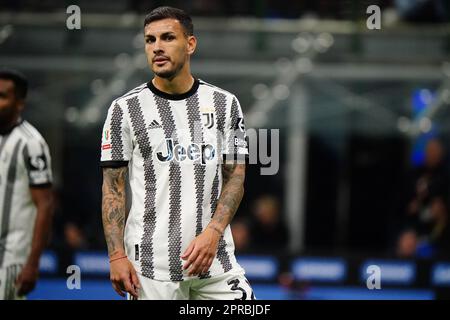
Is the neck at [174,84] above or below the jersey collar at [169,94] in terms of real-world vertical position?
above

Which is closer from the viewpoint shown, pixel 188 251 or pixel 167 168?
pixel 188 251

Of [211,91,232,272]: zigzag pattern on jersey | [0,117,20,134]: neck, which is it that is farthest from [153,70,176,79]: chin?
[0,117,20,134]: neck

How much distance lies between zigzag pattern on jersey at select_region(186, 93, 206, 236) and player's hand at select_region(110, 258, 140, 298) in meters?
0.34

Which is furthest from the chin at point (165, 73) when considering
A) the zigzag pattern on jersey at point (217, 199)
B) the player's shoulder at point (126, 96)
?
the zigzag pattern on jersey at point (217, 199)

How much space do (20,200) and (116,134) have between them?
4.33 feet

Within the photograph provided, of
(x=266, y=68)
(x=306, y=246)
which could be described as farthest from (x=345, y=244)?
(x=266, y=68)

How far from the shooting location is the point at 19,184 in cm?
500

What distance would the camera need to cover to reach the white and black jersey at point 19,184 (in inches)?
197

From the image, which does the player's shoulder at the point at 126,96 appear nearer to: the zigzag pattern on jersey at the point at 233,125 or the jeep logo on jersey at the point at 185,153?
the jeep logo on jersey at the point at 185,153

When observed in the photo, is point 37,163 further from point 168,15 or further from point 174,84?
point 168,15

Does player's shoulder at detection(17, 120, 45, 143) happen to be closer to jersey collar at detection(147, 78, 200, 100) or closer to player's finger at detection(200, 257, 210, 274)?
jersey collar at detection(147, 78, 200, 100)

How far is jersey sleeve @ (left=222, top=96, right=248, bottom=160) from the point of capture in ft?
A: 13.1

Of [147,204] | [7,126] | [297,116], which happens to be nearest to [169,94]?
[147,204]
